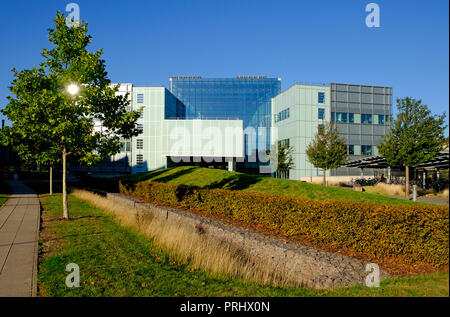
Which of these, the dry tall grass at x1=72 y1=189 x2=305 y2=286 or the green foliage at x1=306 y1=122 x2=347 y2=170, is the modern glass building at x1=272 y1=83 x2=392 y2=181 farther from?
the dry tall grass at x1=72 y1=189 x2=305 y2=286

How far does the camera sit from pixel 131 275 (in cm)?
596

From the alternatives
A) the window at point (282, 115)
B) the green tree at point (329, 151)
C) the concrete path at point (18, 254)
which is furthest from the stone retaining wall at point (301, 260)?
the window at point (282, 115)

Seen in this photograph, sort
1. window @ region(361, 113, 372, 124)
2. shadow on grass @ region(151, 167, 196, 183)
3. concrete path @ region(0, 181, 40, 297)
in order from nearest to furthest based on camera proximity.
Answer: concrete path @ region(0, 181, 40, 297)
shadow on grass @ region(151, 167, 196, 183)
window @ region(361, 113, 372, 124)

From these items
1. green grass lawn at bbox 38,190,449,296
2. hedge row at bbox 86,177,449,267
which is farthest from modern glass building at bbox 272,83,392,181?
green grass lawn at bbox 38,190,449,296

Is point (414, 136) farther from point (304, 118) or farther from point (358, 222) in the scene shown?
point (304, 118)

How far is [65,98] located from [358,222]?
1145 centimetres

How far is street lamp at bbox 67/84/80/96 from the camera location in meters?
12.1

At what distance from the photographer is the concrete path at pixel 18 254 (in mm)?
5230

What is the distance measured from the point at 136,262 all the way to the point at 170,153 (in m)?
38.7

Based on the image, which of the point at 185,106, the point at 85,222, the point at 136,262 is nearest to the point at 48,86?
the point at 85,222

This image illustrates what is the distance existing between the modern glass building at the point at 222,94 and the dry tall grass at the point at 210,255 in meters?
59.3

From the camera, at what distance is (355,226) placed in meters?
7.51

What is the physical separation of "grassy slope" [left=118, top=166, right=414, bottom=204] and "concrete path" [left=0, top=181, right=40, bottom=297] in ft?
44.4

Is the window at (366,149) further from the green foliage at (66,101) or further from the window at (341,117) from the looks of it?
the green foliage at (66,101)
